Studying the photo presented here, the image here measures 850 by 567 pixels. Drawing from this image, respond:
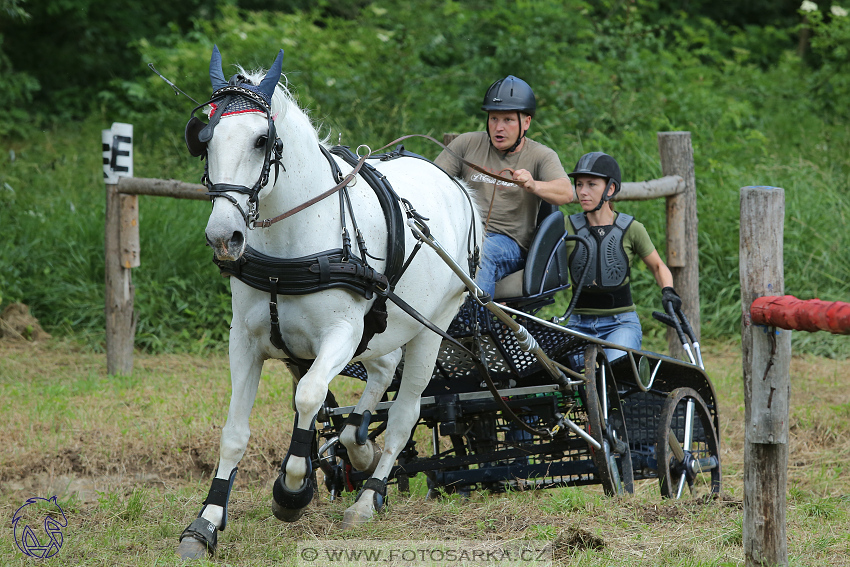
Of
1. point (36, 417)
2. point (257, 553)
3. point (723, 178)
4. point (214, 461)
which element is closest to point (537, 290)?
point (257, 553)

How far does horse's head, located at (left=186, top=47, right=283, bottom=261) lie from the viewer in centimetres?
293

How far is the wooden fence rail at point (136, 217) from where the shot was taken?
21.3 ft

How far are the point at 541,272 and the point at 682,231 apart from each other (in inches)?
94.1

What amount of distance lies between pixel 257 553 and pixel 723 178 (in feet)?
22.5

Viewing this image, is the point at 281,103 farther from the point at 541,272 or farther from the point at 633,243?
the point at 633,243

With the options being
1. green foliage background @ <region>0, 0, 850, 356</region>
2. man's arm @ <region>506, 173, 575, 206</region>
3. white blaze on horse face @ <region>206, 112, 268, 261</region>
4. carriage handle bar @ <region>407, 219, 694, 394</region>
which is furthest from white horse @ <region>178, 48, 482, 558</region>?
green foliage background @ <region>0, 0, 850, 356</region>

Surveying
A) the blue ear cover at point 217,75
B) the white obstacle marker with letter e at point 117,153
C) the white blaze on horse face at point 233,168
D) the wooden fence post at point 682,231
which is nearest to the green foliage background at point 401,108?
the white obstacle marker with letter e at point 117,153

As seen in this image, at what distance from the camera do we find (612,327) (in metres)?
4.96

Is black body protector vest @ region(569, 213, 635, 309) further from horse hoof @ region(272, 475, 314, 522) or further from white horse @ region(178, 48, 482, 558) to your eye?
horse hoof @ region(272, 475, 314, 522)

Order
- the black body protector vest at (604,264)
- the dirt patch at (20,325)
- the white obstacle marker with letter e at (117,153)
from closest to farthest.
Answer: the black body protector vest at (604,264) < the white obstacle marker with letter e at (117,153) < the dirt patch at (20,325)

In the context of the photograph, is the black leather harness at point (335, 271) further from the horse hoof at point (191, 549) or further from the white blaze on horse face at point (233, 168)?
the horse hoof at point (191, 549)

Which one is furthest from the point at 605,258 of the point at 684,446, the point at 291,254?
the point at 291,254

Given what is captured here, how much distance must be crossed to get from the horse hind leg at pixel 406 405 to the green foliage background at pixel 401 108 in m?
2.91

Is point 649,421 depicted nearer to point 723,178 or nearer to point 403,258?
point 403,258
